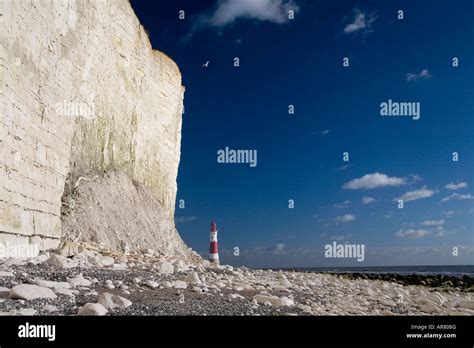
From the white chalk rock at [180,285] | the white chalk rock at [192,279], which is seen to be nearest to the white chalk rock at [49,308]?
the white chalk rock at [180,285]

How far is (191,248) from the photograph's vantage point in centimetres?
2072

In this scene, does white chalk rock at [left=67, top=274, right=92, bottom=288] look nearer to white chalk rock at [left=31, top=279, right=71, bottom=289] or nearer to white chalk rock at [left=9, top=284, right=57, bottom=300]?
white chalk rock at [left=31, top=279, right=71, bottom=289]

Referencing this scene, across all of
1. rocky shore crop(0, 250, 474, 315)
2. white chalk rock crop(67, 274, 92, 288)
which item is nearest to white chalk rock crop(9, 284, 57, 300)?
rocky shore crop(0, 250, 474, 315)

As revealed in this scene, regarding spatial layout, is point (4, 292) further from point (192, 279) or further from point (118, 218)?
point (118, 218)

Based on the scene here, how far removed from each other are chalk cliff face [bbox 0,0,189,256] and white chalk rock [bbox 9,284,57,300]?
123 inches

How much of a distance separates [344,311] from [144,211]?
1158 cm

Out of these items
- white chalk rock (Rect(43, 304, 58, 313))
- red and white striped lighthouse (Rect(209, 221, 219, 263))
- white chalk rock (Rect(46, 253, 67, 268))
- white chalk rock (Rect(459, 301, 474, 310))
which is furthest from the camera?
red and white striped lighthouse (Rect(209, 221, 219, 263))

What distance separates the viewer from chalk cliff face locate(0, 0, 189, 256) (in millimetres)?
7570

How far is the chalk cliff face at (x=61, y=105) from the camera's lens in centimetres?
757

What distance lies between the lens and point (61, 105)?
31.3 feet

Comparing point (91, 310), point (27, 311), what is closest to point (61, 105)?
point (27, 311)
